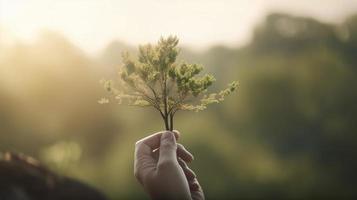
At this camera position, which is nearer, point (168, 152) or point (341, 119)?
point (168, 152)

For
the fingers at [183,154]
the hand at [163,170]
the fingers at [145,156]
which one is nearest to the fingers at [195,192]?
the hand at [163,170]

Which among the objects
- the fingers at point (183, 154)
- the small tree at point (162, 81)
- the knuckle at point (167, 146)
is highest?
the small tree at point (162, 81)

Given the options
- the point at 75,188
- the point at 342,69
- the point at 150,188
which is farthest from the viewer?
the point at 342,69

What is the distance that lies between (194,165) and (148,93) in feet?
55.1

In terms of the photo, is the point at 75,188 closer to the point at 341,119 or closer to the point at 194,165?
the point at 194,165

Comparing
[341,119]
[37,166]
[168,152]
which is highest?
[168,152]

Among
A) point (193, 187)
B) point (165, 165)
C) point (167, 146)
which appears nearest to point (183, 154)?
point (193, 187)

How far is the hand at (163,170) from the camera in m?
5.87

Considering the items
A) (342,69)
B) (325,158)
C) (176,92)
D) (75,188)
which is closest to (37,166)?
(75,188)

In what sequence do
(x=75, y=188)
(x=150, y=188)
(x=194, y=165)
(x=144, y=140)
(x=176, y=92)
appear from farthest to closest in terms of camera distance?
1. (x=194, y=165)
2. (x=75, y=188)
3. (x=176, y=92)
4. (x=144, y=140)
5. (x=150, y=188)

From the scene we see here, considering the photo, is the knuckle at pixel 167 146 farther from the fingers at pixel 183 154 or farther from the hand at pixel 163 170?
the fingers at pixel 183 154

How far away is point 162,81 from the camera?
689 cm

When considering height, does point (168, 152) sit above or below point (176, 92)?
below

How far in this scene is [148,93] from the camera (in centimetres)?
702
